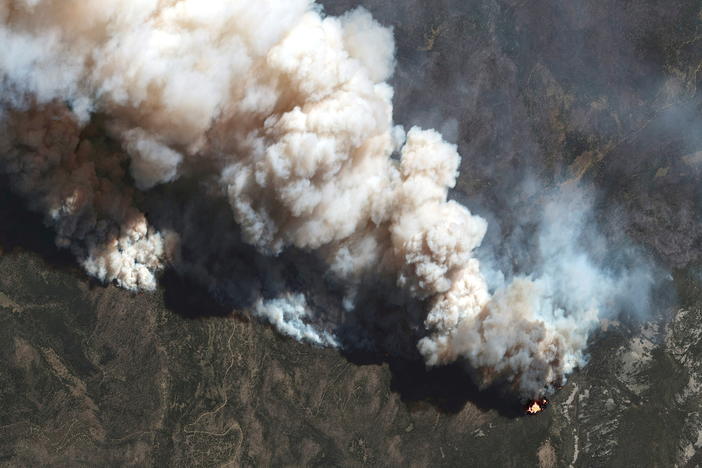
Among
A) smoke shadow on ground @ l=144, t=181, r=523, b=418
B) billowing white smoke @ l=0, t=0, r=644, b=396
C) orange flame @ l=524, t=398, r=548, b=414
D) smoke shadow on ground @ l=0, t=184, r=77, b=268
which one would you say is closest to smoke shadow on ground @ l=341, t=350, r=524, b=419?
smoke shadow on ground @ l=144, t=181, r=523, b=418

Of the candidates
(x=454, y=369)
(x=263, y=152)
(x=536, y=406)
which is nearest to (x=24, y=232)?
(x=263, y=152)

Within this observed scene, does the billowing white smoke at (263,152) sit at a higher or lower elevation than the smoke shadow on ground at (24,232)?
higher

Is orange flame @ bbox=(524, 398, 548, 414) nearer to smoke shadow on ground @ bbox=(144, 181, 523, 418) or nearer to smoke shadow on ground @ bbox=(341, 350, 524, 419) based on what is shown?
smoke shadow on ground @ bbox=(341, 350, 524, 419)

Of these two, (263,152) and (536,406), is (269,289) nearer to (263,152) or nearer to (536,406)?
(263,152)

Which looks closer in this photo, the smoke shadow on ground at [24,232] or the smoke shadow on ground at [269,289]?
the smoke shadow on ground at [24,232]

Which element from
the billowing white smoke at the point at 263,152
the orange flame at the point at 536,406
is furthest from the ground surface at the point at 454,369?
the billowing white smoke at the point at 263,152

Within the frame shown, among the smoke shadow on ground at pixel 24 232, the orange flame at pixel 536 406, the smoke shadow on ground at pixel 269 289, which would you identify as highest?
the orange flame at pixel 536 406

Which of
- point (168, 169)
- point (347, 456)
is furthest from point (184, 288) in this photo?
point (347, 456)

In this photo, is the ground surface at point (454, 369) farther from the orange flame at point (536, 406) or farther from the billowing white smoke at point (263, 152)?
the billowing white smoke at point (263, 152)
